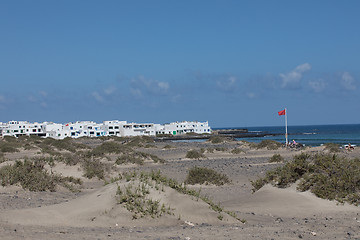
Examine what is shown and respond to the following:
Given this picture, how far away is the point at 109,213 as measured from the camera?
9.11m

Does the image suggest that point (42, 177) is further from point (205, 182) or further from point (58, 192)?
point (205, 182)

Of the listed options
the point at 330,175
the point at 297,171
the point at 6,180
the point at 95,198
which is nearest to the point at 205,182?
the point at 297,171

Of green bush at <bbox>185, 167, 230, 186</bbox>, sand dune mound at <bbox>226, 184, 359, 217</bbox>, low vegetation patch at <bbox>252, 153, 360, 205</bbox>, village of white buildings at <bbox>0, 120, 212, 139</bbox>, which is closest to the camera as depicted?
sand dune mound at <bbox>226, 184, 359, 217</bbox>

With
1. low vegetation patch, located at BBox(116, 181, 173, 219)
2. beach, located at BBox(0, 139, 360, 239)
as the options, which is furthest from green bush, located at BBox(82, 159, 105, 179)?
low vegetation patch, located at BBox(116, 181, 173, 219)

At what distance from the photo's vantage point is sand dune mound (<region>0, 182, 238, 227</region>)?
345 inches

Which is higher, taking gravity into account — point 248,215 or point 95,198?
point 95,198

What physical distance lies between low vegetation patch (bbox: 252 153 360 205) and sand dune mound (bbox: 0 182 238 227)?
14.0 ft

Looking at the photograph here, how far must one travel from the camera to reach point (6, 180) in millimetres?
15547

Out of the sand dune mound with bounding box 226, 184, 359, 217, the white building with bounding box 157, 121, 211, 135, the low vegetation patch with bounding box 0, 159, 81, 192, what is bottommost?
the sand dune mound with bounding box 226, 184, 359, 217

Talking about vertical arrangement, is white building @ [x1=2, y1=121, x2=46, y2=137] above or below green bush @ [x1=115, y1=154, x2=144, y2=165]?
above

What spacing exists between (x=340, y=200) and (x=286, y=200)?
1498 mm

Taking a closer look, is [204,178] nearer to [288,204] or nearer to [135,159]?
[288,204]

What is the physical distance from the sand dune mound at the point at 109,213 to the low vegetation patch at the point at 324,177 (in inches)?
168

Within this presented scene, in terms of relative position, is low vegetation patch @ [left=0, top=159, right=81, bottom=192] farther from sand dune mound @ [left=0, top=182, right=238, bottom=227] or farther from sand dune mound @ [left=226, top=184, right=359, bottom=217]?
sand dune mound @ [left=226, top=184, right=359, bottom=217]
